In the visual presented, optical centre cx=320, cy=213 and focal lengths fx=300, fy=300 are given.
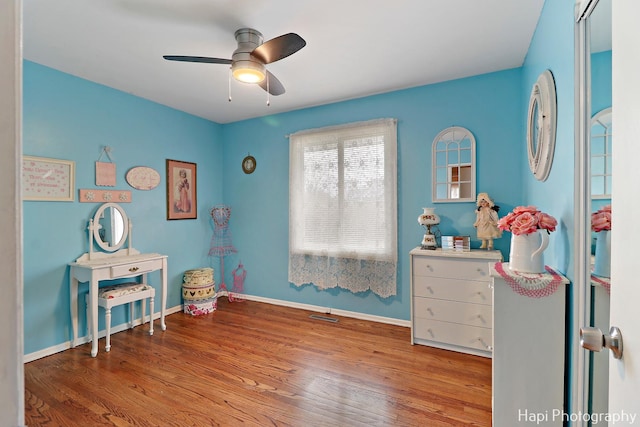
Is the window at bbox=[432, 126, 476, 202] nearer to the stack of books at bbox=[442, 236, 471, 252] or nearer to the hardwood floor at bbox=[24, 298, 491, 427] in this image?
the stack of books at bbox=[442, 236, 471, 252]

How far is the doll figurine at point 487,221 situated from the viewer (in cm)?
268

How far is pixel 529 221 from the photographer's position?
5.19 feet

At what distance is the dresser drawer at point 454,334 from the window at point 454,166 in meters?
1.17

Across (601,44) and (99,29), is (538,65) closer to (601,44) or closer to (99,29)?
(601,44)

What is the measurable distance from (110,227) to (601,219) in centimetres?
371

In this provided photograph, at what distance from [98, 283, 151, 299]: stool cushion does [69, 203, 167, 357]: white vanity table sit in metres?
0.11

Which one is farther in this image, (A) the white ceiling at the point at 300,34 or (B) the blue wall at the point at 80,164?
(B) the blue wall at the point at 80,164

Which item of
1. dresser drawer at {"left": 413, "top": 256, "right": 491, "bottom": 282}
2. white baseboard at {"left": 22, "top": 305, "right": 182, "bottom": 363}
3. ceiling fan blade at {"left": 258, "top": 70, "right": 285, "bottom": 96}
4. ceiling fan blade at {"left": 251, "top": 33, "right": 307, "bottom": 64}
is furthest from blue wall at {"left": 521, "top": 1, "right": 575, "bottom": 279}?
white baseboard at {"left": 22, "top": 305, "right": 182, "bottom": 363}

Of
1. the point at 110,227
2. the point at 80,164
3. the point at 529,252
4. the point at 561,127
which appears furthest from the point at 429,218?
the point at 80,164

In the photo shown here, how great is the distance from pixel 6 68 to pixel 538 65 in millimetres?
2611

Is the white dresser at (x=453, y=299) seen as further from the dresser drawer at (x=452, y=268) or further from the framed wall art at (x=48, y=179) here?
the framed wall art at (x=48, y=179)

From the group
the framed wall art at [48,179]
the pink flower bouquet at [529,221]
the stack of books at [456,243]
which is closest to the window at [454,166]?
the stack of books at [456,243]

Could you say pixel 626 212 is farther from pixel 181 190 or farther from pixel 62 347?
pixel 181 190

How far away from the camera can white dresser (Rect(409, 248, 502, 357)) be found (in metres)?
2.53
